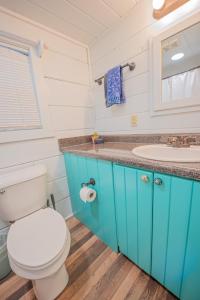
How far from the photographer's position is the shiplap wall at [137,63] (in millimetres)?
1084

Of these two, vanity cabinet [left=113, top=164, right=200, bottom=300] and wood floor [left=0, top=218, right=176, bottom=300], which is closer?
vanity cabinet [left=113, top=164, right=200, bottom=300]

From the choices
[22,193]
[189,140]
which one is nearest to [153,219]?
[189,140]

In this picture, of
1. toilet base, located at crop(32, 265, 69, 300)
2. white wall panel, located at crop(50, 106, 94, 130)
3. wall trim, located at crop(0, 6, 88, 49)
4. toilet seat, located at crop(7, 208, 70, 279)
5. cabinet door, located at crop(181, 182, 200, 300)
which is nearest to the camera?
cabinet door, located at crop(181, 182, 200, 300)

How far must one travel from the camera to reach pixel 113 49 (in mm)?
1464

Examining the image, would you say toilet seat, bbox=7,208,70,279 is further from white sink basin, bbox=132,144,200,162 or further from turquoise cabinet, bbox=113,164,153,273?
white sink basin, bbox=132,144,200,162

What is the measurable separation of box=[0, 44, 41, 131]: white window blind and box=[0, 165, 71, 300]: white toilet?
18.3 inches

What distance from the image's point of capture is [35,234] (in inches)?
36.6

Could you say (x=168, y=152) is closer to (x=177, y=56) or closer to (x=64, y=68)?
(x=177, y=56)

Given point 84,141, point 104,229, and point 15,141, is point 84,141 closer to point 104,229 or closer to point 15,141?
point 15,141

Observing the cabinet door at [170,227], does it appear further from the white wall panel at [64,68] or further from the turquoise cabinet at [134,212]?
the white wall panel at [64,68]

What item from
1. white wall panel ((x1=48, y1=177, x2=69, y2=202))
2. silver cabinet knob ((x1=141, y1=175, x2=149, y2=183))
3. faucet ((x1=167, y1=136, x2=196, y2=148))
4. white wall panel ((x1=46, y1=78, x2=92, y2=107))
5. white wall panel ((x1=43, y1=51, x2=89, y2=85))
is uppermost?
white wall panel ((x1=43, y1=51, x2=89, y2=85))

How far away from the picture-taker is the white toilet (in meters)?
0.77

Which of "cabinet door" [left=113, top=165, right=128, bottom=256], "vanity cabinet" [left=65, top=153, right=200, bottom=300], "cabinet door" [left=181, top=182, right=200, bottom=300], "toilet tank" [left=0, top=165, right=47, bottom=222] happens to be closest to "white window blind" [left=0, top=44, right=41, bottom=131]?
"toilet tank" [left=0, top=165, right=47, bottom=222]

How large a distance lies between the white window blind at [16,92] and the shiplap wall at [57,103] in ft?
0.48
